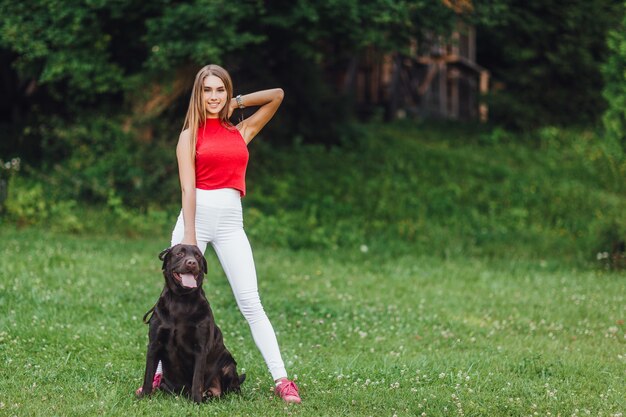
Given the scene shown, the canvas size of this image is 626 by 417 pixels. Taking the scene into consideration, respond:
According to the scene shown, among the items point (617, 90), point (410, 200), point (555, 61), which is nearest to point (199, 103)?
point (617, 90)

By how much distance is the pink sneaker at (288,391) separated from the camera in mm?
6148

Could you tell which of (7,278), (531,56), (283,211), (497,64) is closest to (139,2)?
(283,211)

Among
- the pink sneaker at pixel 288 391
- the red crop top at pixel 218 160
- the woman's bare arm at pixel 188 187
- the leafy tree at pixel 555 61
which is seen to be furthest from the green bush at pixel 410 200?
the woman's bare arm at pixel 188 187

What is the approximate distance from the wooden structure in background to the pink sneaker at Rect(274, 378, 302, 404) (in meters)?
20.4

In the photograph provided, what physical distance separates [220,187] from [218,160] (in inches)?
7.5

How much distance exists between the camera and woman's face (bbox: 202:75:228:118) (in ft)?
19.8

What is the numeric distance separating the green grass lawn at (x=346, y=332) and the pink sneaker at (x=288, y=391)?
8cm

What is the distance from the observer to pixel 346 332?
9.02 metres

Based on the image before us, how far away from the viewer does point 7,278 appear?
9992 mm

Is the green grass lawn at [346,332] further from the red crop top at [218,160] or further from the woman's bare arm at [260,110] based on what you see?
the woman's bare arm at [260,110]

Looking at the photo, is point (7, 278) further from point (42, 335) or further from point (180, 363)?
point (180, 363)

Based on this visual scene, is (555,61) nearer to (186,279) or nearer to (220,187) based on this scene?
(220,187)

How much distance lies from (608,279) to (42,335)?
796 centimetres

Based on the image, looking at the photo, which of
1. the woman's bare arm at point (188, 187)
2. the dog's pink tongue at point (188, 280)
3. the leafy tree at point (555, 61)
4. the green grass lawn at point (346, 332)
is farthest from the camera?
the leafy tree at point (555, 61)
